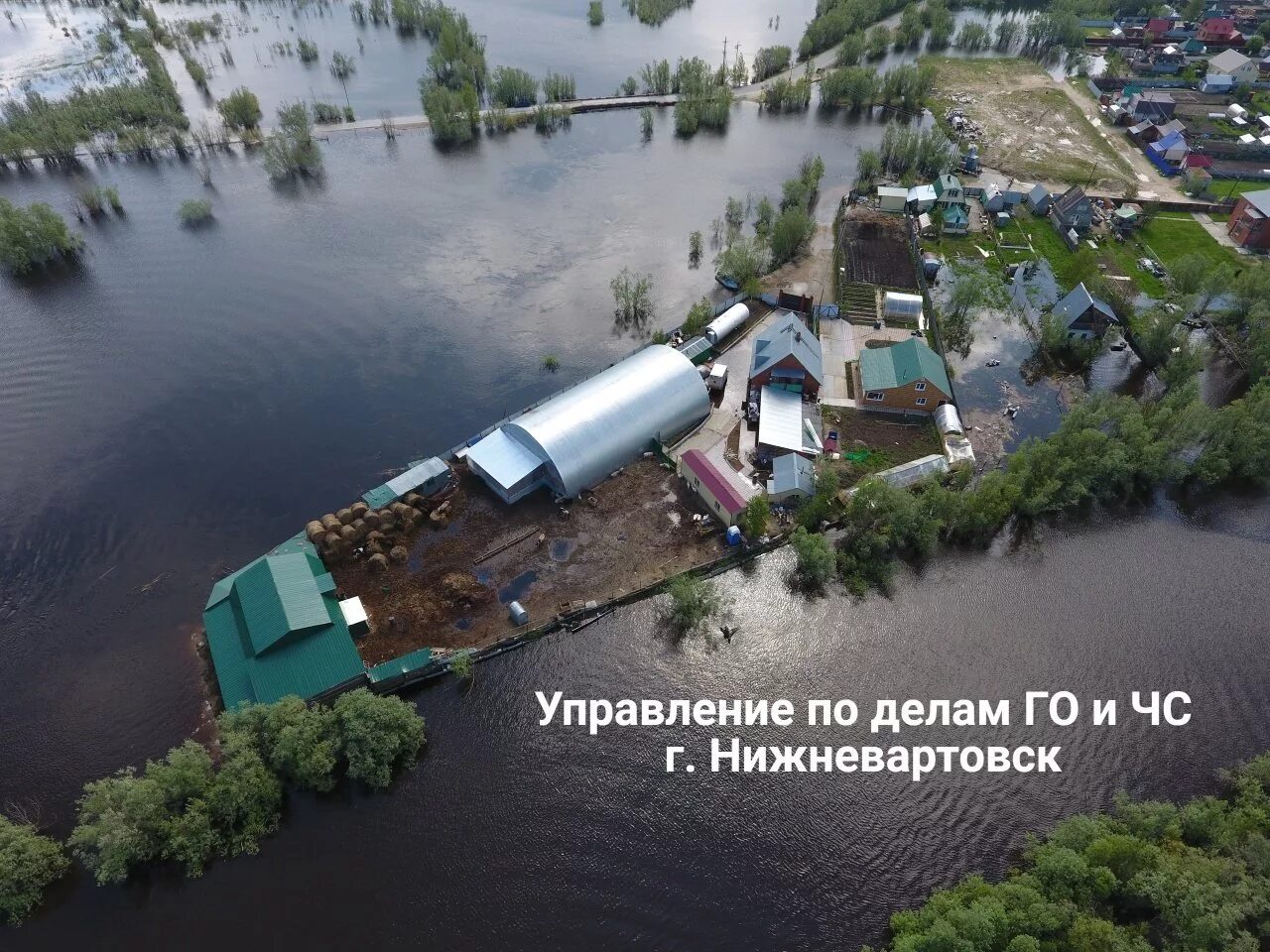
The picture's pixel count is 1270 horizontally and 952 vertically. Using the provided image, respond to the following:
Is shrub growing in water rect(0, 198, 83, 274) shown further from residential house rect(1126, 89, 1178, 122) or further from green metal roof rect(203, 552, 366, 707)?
residential house rect(1126, 89, 1178, 122)

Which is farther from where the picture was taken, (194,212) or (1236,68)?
(1236,68)

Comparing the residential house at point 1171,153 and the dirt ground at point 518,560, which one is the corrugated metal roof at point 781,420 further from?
the residential house at point 1171,153

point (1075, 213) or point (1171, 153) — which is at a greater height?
point (1171, 153)

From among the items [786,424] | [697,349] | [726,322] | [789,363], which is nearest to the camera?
[786,424]

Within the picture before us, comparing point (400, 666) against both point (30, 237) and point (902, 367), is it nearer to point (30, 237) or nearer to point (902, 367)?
point (902, 367)

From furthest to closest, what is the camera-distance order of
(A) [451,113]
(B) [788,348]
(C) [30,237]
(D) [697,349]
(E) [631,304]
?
1. (A) [451,113]
2. (C) [30,237]
3. (E) [631,304]
4. (D) [697,349]
5. (B) [788,348]

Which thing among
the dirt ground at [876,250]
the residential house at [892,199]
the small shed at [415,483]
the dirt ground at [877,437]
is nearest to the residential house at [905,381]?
the dirt ground at [877,437]

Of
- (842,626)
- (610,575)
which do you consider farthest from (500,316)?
(842,626)

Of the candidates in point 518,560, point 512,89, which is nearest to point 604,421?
point 518,560
